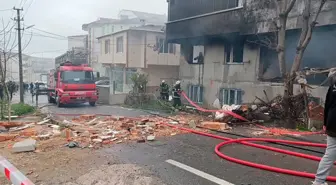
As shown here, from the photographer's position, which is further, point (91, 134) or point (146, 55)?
point (146, 55)

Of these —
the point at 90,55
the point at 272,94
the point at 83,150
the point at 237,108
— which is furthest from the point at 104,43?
the point at 83,150

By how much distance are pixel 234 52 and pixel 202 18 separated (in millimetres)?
2752

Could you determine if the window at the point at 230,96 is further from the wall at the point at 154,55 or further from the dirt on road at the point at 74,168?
the dirt on road at the point at 74,168

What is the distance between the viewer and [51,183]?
4.02m

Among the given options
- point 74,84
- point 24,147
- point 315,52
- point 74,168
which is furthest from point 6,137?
point 315,52

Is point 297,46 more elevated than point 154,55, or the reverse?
point 154,55

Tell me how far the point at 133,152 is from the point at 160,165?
3.44 feet

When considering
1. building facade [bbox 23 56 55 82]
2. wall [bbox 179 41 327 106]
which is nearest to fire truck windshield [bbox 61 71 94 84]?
wall [bbox 179 41 327 106]

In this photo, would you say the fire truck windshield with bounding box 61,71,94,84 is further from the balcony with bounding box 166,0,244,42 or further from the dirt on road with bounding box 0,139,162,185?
the dirt on road with bounding box 0,139,162,185

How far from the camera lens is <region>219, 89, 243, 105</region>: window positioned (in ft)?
49.3

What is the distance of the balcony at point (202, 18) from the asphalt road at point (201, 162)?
857 cm

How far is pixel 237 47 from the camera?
15.4 metres

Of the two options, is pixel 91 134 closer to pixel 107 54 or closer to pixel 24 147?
pixel 24 147

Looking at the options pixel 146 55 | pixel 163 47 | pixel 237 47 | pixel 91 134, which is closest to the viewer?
pixel 91 134
